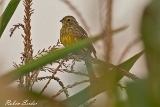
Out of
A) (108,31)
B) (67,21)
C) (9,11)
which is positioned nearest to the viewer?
(108,31)

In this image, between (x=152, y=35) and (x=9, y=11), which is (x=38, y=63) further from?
(x=9, y=11)

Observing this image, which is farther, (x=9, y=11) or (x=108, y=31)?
(x=9, y=11)

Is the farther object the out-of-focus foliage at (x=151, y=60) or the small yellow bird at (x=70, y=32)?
the small yellow bird at (x=70, y=32)

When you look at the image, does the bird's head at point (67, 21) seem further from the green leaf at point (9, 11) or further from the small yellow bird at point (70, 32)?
the green leaf at point (9, 11)

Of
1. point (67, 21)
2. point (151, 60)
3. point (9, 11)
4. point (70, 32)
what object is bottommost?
point (151, 60)

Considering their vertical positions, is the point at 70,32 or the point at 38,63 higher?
the point at 70,32

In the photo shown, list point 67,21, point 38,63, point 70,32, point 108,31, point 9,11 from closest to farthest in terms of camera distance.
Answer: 1. point 108,31
2. point 38,63
3. point 9,11
4. point 70,32
5. point 67,21

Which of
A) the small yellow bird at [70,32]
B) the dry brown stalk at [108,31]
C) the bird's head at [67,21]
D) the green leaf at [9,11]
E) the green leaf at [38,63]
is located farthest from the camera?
the bird's head at [67,21]

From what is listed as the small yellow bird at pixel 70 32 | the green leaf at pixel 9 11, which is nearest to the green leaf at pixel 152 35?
the green leaf at pixel 9 11

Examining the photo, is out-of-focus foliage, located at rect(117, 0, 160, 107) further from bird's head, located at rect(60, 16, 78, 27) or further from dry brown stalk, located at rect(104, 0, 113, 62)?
bird's head, located at rect(60, 16, 78, 27)

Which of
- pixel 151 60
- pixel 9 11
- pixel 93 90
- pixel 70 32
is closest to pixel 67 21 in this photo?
pixel 70 32

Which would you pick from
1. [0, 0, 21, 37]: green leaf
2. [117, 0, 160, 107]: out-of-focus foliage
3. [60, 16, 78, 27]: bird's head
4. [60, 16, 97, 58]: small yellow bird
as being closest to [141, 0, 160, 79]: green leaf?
[117, 0, 160, 107]: out-of-focus foliage

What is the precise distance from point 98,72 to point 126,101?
67 mm

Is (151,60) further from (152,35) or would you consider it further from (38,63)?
(38,63)
